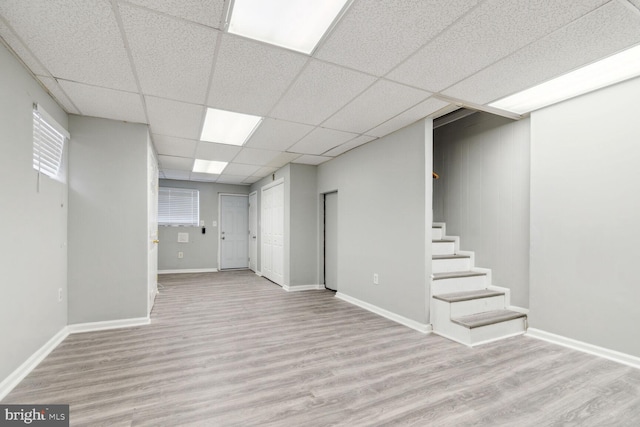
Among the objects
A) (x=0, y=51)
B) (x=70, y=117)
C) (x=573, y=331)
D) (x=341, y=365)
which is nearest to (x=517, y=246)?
(x=573, y=331)

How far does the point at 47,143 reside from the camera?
2.73 metres

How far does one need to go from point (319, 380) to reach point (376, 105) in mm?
2577

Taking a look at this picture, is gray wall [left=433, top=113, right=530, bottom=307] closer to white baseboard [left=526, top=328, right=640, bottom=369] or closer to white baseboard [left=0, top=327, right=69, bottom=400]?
white baseboard [left=526, top=328, right=640, bottom=369]

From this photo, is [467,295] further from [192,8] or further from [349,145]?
[192,8]

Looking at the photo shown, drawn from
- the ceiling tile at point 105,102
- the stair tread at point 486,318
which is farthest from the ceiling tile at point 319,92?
the stair tread at point 486,318

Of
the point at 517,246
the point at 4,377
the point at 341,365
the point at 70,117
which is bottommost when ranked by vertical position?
the point at 341,365

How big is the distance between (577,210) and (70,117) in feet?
17.7

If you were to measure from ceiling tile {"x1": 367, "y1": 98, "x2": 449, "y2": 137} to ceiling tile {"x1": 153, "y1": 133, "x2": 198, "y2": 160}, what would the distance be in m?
2.68

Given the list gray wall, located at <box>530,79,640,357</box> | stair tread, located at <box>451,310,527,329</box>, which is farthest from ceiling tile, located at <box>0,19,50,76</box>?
gray wall, located at <box>530,79,640,357</box>

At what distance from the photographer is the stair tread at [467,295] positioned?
324 centimetres

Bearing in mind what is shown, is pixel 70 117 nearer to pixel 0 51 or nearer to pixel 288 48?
pixel 0 51

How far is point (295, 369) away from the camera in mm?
2455

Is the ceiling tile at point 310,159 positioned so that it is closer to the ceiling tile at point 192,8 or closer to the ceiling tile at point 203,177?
the ceiling tile at point 203,177

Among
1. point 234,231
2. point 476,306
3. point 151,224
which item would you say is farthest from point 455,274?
point 234,231
